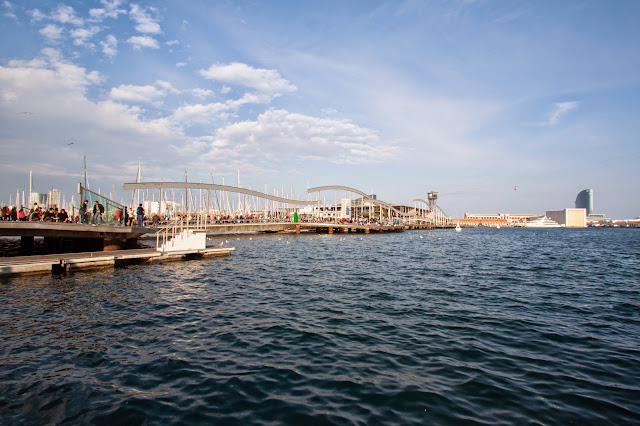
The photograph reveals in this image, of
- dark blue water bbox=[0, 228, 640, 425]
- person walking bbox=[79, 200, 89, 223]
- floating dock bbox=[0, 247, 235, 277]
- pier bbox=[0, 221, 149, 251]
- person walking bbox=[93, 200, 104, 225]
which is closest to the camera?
dark blue water bbox=[0, 228, 640, 425]

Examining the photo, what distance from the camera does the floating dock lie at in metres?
18.6

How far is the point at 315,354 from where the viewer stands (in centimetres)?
854

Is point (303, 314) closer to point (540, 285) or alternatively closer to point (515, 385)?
point (515, 385)

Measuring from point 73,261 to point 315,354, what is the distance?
19508mm

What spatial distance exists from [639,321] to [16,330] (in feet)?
67.3

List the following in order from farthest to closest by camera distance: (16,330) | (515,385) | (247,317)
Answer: (247,317), (16,330), (515,385)

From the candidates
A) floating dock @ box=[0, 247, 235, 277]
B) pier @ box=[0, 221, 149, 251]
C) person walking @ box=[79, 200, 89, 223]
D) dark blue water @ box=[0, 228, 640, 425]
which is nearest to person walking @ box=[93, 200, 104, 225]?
person walking @ box=[79, 200, 89, 223]

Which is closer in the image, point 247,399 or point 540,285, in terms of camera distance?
point 247,399

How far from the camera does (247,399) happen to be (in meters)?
6.33

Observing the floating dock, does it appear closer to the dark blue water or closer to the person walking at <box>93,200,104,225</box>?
the dark blue water

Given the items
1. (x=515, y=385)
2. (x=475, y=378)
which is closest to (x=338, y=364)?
(x=475, y=378)

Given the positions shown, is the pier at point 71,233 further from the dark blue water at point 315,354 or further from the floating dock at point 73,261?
the dark blue water at point 315,354

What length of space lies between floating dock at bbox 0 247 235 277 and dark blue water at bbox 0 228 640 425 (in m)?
2.86

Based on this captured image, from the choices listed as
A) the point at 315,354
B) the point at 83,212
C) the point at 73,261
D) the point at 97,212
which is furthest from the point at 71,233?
the point at 315,354
